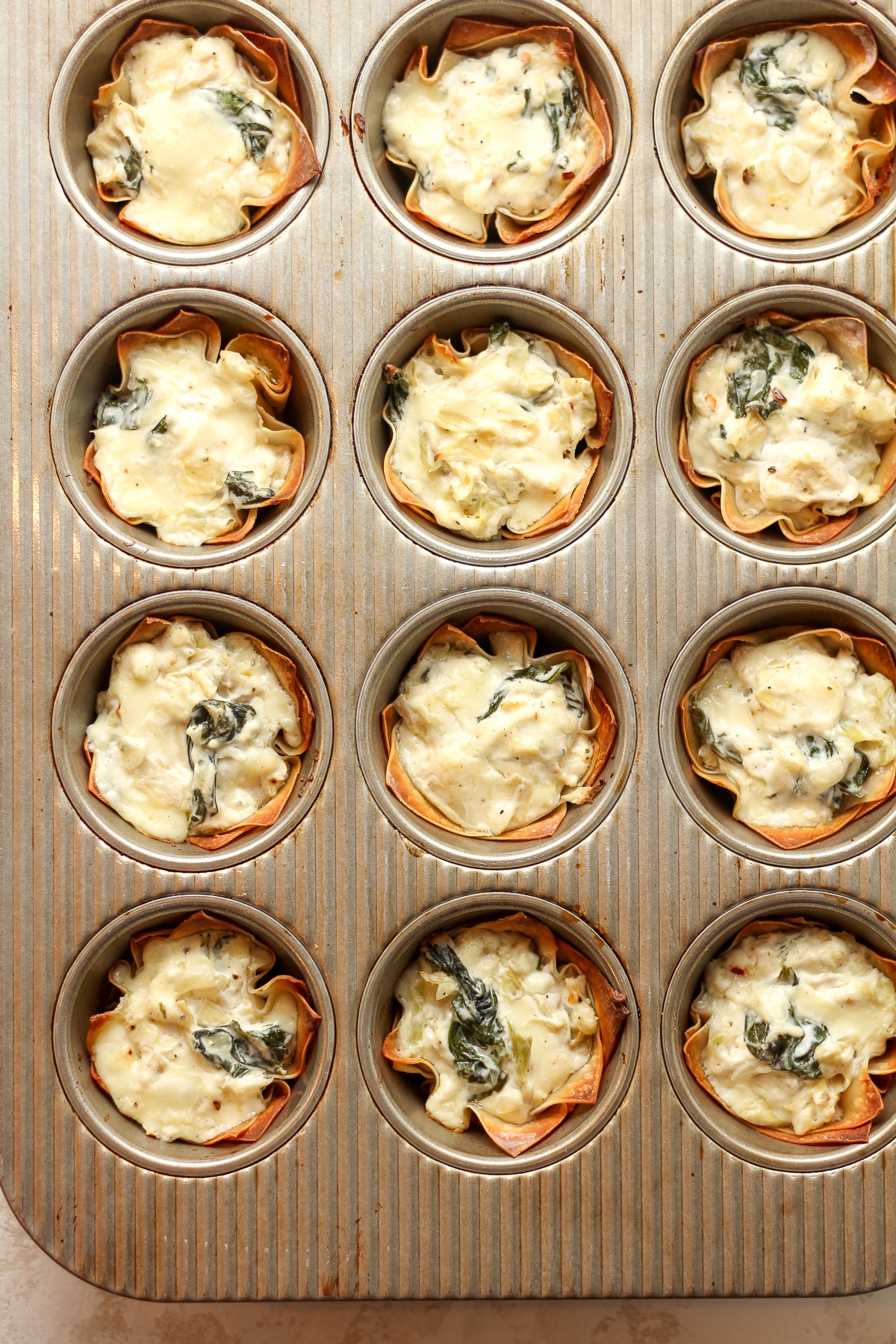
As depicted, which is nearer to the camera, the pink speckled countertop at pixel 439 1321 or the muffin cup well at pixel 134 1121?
the muffin cup well at pixel 134 1121

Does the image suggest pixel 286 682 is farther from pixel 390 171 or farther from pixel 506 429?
pixel 390 171

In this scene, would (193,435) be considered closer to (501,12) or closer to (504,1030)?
(501,12)

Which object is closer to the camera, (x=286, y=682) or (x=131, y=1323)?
(x=286, y=682)

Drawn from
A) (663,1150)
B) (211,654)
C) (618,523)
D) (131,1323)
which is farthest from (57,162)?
(131,1323)

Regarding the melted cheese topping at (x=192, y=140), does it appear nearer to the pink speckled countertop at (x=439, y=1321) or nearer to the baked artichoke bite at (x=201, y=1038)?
the baked artichoke bite at (x=201, y=1038)

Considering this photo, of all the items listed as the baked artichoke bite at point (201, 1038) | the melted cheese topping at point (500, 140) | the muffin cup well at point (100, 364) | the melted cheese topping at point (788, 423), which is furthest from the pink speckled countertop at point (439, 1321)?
the melted cheese topping at point (500, 140)
